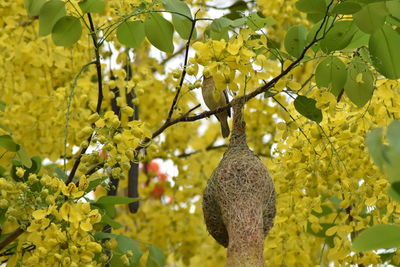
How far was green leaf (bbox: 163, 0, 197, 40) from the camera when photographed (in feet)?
6.54

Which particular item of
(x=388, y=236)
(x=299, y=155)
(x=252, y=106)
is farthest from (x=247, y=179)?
(x=252, y=106)

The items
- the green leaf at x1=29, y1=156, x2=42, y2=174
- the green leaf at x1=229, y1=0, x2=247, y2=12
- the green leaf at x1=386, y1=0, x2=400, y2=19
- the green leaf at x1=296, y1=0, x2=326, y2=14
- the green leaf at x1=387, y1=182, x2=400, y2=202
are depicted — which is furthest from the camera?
the green leaf at x1=229, y1=0, x2=247, y2=12

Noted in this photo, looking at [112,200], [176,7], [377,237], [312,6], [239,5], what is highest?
[239,5]

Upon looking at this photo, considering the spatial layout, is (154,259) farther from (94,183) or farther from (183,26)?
(183,26)

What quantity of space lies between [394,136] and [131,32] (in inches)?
40.5

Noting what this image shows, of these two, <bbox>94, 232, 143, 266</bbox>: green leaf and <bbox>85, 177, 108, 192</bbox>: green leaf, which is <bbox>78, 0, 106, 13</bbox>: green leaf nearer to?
<bbox>85, 177, 108, 192</bbox>: green leaf

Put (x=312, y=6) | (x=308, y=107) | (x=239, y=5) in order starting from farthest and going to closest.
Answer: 1. (x=239, y=5)
2. (x=308, y=107)
3. (x=312, y=6)

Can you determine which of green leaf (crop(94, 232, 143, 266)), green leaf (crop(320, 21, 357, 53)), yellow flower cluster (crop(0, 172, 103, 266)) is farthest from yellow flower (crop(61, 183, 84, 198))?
green leaf (crop(320, 21, 357, 53))

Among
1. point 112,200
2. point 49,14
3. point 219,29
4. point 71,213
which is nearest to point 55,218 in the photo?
point 71,213

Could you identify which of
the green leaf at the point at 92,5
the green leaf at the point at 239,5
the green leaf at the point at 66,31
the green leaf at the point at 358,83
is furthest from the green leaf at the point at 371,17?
the green leaf at the point at 239,5

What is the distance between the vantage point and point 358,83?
203 cm

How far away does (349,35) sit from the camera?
1934 mm

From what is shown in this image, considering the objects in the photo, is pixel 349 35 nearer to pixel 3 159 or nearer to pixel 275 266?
pixel 275 266

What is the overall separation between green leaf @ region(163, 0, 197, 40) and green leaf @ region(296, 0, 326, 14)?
0.94 ft
